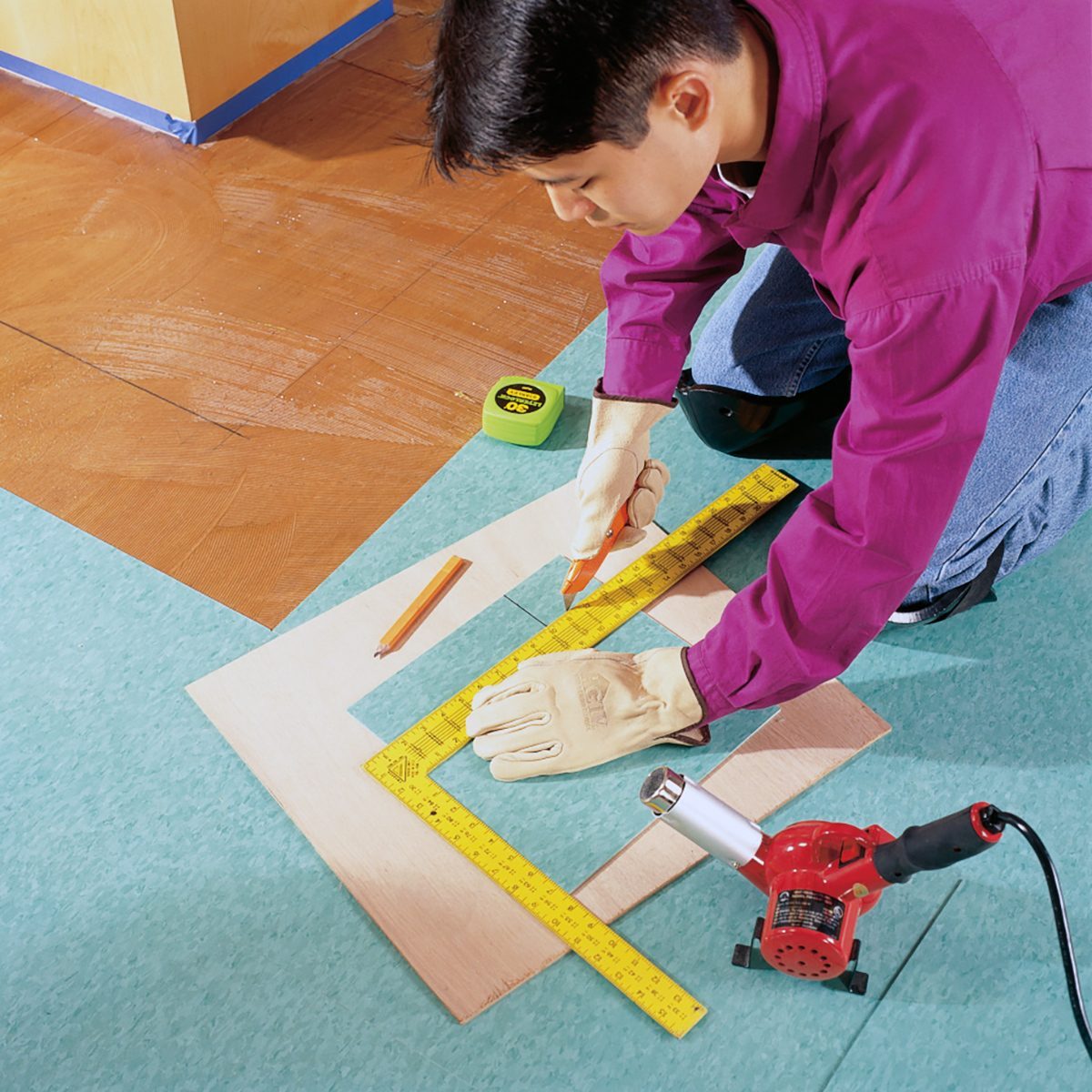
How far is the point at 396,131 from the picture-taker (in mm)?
3506

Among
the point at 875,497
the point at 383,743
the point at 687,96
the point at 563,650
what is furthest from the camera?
the point at 563,650

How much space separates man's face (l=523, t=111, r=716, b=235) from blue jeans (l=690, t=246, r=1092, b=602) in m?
0.85

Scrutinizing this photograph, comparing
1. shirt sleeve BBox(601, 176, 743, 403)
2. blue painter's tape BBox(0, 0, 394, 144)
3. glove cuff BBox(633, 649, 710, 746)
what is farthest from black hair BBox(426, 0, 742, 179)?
blue painter's tape BBox(0, 0, 394, 144)

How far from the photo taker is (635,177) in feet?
4.65

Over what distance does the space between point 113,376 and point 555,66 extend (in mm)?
1792

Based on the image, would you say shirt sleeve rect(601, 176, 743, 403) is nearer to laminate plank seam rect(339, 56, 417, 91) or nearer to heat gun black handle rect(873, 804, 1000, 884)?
heat gun black handle rect(873, 804, 1000, 884)

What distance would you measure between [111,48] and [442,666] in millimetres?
2186

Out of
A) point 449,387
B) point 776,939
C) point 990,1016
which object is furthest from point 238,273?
point 990,1016

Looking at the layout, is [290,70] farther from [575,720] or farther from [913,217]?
[913,217]

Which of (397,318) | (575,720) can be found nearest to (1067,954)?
(575,720)

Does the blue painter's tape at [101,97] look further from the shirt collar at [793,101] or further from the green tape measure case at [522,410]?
the shirt collar at [793,101]

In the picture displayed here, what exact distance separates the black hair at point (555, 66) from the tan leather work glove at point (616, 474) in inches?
36.7

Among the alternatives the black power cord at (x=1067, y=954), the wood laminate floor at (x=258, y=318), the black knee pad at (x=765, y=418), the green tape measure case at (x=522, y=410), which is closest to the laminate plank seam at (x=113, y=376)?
the wood laminate floor at (x=258, y=318)

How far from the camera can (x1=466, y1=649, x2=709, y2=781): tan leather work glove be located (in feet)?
6.60
